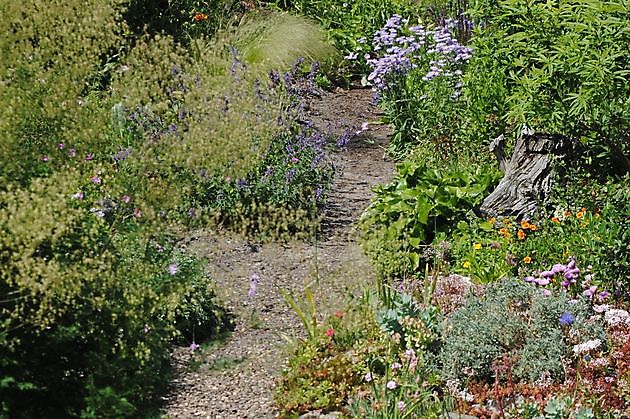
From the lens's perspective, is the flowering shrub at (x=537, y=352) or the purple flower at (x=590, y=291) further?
the purple flower at (x=590, y=291)

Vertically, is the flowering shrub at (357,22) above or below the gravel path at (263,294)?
above

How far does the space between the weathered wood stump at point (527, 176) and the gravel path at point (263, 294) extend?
994 millimetres

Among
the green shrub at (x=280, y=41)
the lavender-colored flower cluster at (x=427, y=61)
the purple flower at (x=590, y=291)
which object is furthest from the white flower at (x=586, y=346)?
the green shrub at (x=280, y=41)

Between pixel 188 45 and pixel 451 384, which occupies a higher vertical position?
pixel 188 45

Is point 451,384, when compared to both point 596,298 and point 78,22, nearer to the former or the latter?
point 596,298

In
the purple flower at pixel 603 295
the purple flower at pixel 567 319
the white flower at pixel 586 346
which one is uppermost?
the purple flower at pixel 567 319

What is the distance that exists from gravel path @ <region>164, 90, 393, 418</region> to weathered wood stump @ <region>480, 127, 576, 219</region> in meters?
0.99

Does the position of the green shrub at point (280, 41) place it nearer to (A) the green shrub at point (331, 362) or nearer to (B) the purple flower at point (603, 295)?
(A) the green shrub at point (331, 362)

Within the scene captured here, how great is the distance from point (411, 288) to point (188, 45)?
4479mm

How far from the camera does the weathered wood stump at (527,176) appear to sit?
19.6ft

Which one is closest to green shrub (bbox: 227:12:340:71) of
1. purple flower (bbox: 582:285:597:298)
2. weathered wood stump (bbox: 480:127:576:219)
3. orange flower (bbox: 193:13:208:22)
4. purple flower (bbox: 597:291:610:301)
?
orange flower (bbox: 193:13:208:22)

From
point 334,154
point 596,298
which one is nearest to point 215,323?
point 596,298

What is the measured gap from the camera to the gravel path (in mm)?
4332

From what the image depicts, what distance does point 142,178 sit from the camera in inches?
199
